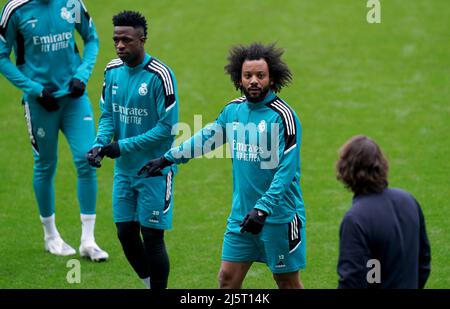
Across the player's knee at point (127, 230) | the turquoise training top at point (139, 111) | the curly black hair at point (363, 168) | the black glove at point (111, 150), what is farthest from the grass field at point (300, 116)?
the curly black hair at point (363, 168)

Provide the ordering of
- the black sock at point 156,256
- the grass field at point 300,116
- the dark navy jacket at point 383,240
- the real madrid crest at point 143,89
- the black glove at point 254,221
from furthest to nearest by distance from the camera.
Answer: the grass field at point 300,116 < the black sock at point 156,256 < the real madrid crest at point 143,89 < the black glove at point 254,221 < the dark navy jacket at point 383,240

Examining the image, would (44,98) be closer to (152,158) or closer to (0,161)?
(152,158)

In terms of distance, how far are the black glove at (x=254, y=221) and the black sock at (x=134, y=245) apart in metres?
1.55

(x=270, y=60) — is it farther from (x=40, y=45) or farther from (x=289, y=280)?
(x=40, y=45)

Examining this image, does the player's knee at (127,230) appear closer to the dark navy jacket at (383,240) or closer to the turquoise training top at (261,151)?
the turquoise training top at (261,151)

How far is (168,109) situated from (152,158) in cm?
45

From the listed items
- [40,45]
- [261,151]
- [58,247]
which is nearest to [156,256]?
[261,151]

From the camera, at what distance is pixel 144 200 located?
283 inches

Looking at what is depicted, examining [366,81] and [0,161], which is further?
[366,81]

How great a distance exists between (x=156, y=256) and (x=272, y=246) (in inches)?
48.2

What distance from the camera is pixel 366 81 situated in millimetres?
14258

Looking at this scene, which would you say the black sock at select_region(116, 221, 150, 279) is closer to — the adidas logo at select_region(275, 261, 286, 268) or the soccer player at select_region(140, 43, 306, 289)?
the soccer player at select_region(140, 43, 306, 289)

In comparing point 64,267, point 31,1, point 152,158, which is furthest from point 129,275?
point 31,1

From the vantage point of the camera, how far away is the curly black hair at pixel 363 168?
4945 mm
